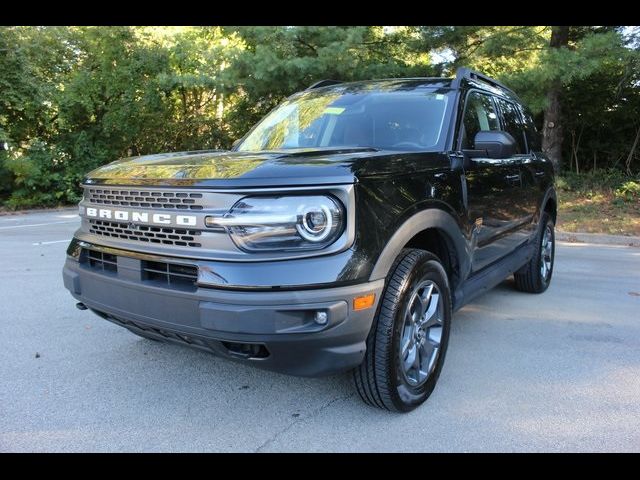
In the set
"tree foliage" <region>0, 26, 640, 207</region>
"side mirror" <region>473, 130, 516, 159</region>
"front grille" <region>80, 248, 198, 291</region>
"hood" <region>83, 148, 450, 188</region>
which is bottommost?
"front grille" <region>80, 248, 198, 291</region>

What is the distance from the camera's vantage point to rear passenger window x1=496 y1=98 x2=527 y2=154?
15.0ft

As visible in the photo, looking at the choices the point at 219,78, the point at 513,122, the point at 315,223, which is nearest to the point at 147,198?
the point at 315,223

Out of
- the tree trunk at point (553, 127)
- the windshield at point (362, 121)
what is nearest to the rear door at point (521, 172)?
the windshield at point (362, 121)

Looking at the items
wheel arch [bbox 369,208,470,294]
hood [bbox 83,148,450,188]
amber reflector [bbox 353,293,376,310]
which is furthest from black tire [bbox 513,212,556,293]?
amber reflector [bbox 353,293,376,310]

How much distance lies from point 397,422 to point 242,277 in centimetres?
120

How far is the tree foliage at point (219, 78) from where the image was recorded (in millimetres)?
11602

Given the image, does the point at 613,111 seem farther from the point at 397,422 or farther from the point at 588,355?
the point at 397,422

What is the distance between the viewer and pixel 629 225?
973 cm

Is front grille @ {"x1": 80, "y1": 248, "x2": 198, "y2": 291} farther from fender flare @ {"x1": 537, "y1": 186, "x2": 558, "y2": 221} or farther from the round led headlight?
fender flare @ {"x1": 537, "y1": 186, "x2": 558, "y2": 221}

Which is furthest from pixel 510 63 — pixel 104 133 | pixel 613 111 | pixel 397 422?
pixel 104 133

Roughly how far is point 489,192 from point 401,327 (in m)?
1.49

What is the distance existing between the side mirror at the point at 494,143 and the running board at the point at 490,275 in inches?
33.4

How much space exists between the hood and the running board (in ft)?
3.43

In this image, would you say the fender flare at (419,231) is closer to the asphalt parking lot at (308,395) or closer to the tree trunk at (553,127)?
the asphalt parking lot at (308,395)
